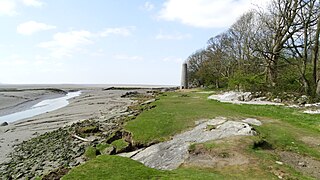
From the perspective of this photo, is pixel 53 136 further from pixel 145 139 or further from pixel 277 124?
pixel 277 124

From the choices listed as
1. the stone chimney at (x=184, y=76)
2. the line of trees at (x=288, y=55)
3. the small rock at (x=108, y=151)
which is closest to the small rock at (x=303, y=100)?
the line of trees at (x=288, y=55)

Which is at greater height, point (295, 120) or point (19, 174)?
point (295, 120)

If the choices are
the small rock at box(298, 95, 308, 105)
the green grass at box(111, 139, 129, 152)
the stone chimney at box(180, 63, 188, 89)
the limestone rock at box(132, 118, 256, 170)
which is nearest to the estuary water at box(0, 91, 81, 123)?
the green grass at box(111, 139, 129, 152)

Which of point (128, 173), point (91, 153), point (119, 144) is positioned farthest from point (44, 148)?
point (128, 173)

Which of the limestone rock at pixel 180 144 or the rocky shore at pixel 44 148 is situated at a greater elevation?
the limestone rock at pixel 180 144

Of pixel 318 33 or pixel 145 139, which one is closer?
pixel 145 139

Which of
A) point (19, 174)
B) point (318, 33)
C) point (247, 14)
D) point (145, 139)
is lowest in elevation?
point (19, 174)

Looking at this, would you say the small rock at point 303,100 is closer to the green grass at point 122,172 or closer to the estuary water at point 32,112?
the green grass at point 122,172

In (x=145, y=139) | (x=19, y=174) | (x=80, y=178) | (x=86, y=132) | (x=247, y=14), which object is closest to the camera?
(x=80, y=178)

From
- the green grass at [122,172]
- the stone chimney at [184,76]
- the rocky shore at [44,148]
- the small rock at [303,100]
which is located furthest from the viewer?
the stone chimney at [184,76]

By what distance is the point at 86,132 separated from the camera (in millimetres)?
19953

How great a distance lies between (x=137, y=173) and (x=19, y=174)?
6469mm

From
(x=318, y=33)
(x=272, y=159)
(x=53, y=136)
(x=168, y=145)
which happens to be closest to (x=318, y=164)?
(x=272, y=159)

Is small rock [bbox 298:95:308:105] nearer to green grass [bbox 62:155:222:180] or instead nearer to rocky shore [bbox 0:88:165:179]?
rocky shore [bbox 0:88:165:179]
